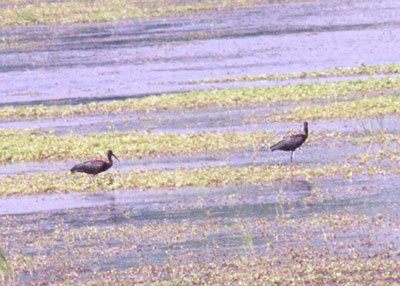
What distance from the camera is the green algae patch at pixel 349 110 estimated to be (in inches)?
916

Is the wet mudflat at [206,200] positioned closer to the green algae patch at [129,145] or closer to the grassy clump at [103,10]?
the green algae patch at [129,145]

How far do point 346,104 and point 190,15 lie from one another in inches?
1243

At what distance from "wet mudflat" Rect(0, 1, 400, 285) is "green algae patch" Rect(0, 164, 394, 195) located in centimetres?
5

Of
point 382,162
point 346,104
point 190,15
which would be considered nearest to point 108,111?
point 346,104

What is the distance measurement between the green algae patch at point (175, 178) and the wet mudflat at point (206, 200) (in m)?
0.05

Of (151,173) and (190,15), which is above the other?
(151,173)

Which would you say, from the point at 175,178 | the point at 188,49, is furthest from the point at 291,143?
the point at 188,49

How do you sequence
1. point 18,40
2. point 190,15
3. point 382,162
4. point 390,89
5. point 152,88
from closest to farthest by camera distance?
point 382,162 → point 390,89 → point 152,88 → point 18,40 → point 190,15

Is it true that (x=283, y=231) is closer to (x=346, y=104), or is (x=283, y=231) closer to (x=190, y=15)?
(x=346, y=104)

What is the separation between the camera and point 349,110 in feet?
77.7

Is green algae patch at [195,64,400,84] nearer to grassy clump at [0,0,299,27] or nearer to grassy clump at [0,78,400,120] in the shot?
grassy clump at [0,78,400,120]

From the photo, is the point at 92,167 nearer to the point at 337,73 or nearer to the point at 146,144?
the point at 146,144

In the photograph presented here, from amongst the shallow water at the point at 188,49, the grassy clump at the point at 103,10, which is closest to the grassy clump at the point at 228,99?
the shallow water at the point at 188,49

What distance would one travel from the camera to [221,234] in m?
14.6
